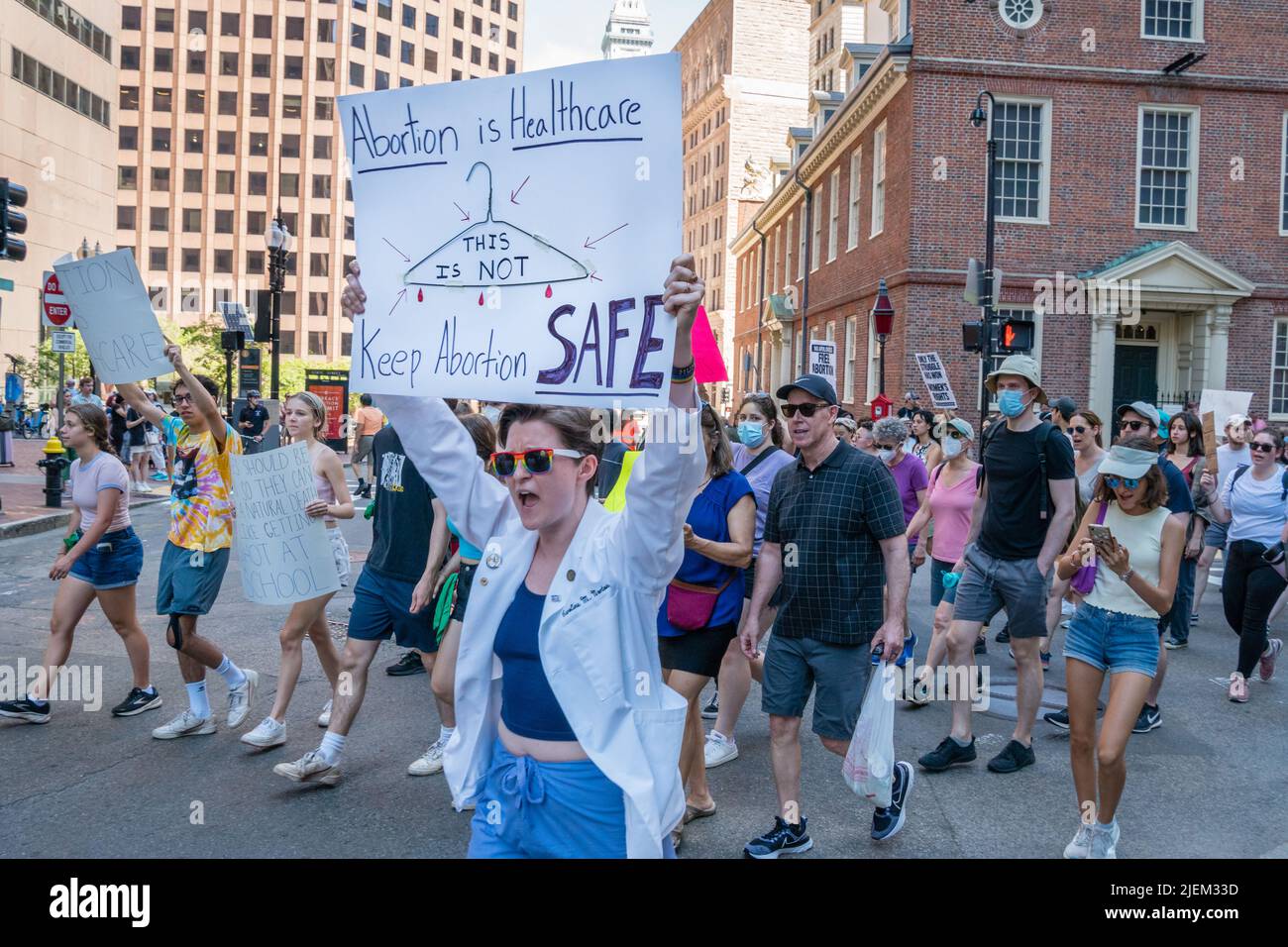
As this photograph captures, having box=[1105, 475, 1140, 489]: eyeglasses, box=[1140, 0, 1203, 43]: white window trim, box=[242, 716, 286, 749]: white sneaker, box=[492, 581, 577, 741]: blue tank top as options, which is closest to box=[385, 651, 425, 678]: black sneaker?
box=[242, 716, 286, 749]: white sneaker

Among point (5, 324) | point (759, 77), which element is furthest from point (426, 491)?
point (759, 77)

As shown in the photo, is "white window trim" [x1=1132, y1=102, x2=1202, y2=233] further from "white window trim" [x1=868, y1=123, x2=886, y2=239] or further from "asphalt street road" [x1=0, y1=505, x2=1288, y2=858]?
"asphalt street road" [x1=0, y1=505, x2=1288, y2=858]

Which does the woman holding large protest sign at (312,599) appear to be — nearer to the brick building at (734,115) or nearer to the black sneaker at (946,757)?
the black sneaker at (946,757)

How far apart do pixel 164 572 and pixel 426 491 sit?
1.65 metres

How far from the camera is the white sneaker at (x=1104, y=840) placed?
468 centimetres

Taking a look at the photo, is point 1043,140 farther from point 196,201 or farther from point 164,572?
point 196,201

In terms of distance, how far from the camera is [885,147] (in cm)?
2786

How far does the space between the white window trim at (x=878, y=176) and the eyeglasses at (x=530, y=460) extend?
2646 centimetres

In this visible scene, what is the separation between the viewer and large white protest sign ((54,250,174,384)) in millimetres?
6031

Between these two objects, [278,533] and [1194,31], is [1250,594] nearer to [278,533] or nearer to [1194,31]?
[278,533]

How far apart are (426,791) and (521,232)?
3376 millimetres

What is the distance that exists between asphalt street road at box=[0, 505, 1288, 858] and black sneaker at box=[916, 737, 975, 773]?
2.3 inches

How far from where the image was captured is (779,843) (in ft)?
15.5

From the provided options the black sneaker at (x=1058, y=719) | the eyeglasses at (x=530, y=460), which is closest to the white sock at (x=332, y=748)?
the eyeglasses at (x=530, y=460)
